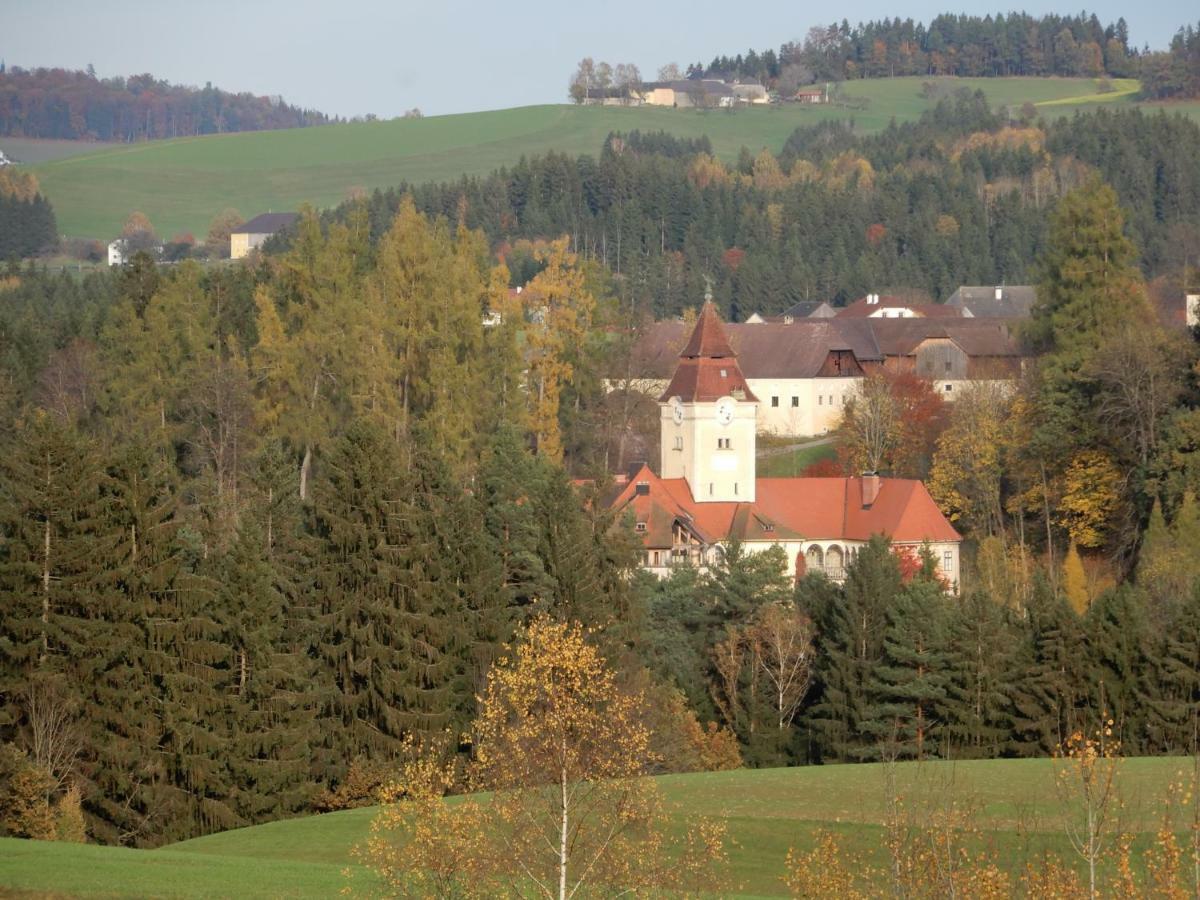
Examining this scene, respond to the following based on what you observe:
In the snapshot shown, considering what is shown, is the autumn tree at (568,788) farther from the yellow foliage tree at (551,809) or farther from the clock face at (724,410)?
the clock face at (724,410)

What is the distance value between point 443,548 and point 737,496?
20.8m

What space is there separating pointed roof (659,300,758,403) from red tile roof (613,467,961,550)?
3.07m

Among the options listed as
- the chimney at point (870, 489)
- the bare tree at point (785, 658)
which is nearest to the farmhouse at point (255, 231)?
the chimney at point (870, 489)

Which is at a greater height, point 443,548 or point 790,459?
point 443,548

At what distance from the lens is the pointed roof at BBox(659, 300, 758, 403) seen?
243 ft

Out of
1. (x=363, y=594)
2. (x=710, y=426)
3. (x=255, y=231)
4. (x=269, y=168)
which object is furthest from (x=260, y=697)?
(x=269, y=168)

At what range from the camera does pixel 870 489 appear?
73562mm

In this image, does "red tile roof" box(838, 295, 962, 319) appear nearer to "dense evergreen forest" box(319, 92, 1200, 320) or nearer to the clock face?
"dense evergreen forest" box(319, 92, 1200, 320)

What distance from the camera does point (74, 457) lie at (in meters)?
46.8

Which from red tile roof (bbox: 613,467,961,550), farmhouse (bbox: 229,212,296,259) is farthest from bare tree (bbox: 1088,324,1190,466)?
farmhouse (bbox: 229,212,296,259)

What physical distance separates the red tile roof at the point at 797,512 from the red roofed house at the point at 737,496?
33 millimetres

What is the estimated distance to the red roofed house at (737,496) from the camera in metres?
70.8

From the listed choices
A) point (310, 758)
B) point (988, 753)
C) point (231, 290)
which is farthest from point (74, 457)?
point (231, 290)

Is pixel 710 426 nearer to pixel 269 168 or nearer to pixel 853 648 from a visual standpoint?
pixel 853 648
